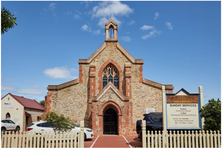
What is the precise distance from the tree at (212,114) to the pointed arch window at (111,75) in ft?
45.5

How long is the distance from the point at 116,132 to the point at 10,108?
20.7 m

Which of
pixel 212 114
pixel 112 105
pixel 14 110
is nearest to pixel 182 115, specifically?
pixel 212 114

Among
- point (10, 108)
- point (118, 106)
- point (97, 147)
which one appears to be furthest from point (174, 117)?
point (10, 108)

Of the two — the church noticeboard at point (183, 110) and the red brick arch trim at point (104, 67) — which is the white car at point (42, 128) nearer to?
the church noticeboard at point (183, 110)

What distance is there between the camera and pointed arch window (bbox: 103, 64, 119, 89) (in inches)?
953

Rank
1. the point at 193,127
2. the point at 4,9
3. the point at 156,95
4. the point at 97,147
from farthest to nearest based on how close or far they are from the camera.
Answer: the point at 156,95
the point at 97,147
the point at 193,127
the point at 4,9

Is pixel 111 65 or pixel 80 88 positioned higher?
pixel 111 65

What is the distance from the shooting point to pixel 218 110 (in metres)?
10.5

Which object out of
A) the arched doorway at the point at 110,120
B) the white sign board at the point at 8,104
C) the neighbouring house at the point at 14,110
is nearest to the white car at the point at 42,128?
the arched doorway at the point at 110,120

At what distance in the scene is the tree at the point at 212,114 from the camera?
34.3ft

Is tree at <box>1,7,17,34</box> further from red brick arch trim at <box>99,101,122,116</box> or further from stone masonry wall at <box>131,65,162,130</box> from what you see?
stone masonry wall at <box>131,65,162,130</box>

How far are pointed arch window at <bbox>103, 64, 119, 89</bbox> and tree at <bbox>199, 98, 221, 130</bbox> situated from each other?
13.9m

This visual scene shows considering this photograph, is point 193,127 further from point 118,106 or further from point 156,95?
point 156,95

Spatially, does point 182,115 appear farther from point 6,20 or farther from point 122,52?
point 122,52
